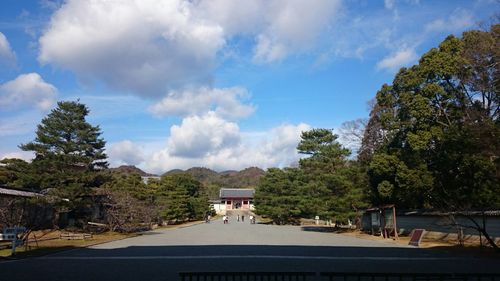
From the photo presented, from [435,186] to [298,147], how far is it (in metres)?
22.0

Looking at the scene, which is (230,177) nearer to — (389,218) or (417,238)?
(389,218)

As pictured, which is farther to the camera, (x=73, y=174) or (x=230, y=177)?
(x=230, y=177)

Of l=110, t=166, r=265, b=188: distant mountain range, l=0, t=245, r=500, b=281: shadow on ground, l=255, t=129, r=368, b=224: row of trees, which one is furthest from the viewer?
l=110, t=166, r=265, b=188: distant mountain range

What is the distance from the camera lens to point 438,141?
902 inches

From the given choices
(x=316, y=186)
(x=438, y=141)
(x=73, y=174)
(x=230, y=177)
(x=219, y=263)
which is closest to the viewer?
(x=219, y=263)

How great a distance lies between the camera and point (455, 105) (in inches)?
904

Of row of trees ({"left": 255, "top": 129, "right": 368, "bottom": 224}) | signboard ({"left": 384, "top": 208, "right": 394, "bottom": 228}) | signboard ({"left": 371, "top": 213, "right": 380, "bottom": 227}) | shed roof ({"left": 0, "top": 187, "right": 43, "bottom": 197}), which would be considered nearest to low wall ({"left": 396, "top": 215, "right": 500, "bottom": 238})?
signboard ({"left": 371, "top": 213, "right": 380, "bottom": 227})

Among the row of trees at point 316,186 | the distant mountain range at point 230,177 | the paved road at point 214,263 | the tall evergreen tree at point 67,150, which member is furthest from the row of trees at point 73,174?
the distant mountain range at point 230,177

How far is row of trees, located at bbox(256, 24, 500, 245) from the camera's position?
60.5ft

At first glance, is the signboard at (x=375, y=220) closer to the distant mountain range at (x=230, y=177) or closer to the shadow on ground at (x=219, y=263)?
the shadow on ground at (x=219, y=263)

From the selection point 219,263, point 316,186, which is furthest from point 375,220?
point 219,263

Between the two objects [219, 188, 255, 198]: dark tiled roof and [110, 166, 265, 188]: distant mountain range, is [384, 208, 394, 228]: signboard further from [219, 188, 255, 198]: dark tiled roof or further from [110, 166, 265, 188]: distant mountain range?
[110, 166, 265, 188]: distant mountain range

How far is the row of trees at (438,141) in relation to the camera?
18438 mm

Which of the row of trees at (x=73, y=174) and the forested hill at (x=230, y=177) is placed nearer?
the row of trees at (x=73, y=174)
